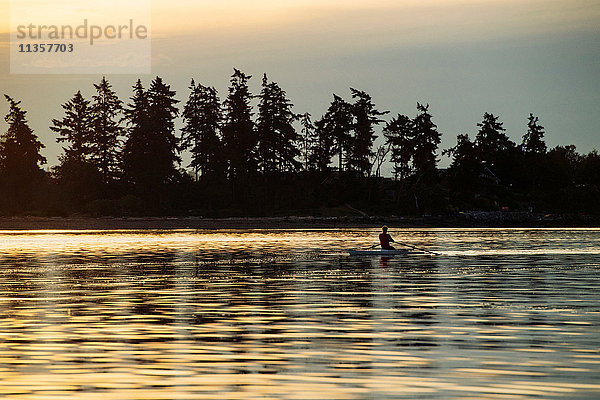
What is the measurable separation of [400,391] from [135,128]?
409 feet

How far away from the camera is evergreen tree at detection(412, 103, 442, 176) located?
5536 inches

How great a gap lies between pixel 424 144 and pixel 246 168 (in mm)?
28645

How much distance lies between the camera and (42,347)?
61.0 ft

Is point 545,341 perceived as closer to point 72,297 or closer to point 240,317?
point 240,317

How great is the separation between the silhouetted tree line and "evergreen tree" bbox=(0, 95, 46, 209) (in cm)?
17

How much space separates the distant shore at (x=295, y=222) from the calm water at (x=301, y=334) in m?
77.3

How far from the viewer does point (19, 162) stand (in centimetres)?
13412

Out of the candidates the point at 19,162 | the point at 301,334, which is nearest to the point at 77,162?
the point at 19,162

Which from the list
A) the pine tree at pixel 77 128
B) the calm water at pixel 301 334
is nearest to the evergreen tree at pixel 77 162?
the pine tree at pixel 77 128

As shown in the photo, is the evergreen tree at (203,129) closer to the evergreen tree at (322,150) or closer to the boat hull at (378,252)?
the evergreen tree at (322,150)

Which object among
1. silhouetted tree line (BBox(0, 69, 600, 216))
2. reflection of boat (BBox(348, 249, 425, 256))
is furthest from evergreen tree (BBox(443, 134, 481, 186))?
reflection of boat (BBox(348, 249, 425, 256))

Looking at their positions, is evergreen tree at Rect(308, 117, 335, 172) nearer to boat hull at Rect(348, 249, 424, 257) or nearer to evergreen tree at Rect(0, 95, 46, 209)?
evergreen tree at Rect(0, 95, 46, 209)

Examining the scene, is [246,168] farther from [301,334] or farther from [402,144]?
[301,334]

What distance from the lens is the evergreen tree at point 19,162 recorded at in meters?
133
